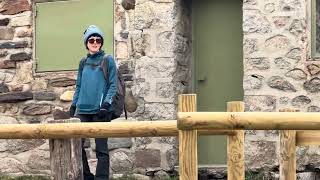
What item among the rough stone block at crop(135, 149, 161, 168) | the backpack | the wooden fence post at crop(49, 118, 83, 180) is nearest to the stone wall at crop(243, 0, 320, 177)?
the rough stone block at crop(135, 149, 161, 168)

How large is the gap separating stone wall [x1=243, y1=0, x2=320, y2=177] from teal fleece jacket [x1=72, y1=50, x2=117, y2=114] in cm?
168

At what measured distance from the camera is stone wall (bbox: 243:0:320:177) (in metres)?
7.04

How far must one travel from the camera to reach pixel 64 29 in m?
8.02

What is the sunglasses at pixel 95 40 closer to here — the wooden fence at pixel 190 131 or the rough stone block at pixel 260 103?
the rough stone block at pixel 260 103

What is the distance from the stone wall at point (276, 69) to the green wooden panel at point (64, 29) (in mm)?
1820

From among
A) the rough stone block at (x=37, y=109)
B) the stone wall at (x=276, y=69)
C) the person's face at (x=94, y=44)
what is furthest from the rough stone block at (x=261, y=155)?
the rough stone block at (x=37, y=109)

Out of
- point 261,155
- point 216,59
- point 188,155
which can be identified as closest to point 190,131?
point 188,155

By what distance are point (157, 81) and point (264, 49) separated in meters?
1.26

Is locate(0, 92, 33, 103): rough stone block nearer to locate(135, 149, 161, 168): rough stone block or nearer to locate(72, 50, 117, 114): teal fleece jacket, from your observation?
locate(135, 149, 161, 168): rough stone block

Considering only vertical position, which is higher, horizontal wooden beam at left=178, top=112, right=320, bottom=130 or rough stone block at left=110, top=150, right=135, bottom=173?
horizontal wooden beam at left=178, top=112, right=320, bottom=130

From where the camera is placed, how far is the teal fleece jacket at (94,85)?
6336 millimetres

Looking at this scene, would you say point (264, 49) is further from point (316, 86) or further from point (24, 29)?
point (24, 29)

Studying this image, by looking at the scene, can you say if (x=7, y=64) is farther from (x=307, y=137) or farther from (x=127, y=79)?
(x=307, y=137)

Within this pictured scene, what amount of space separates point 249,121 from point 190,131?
38cm
